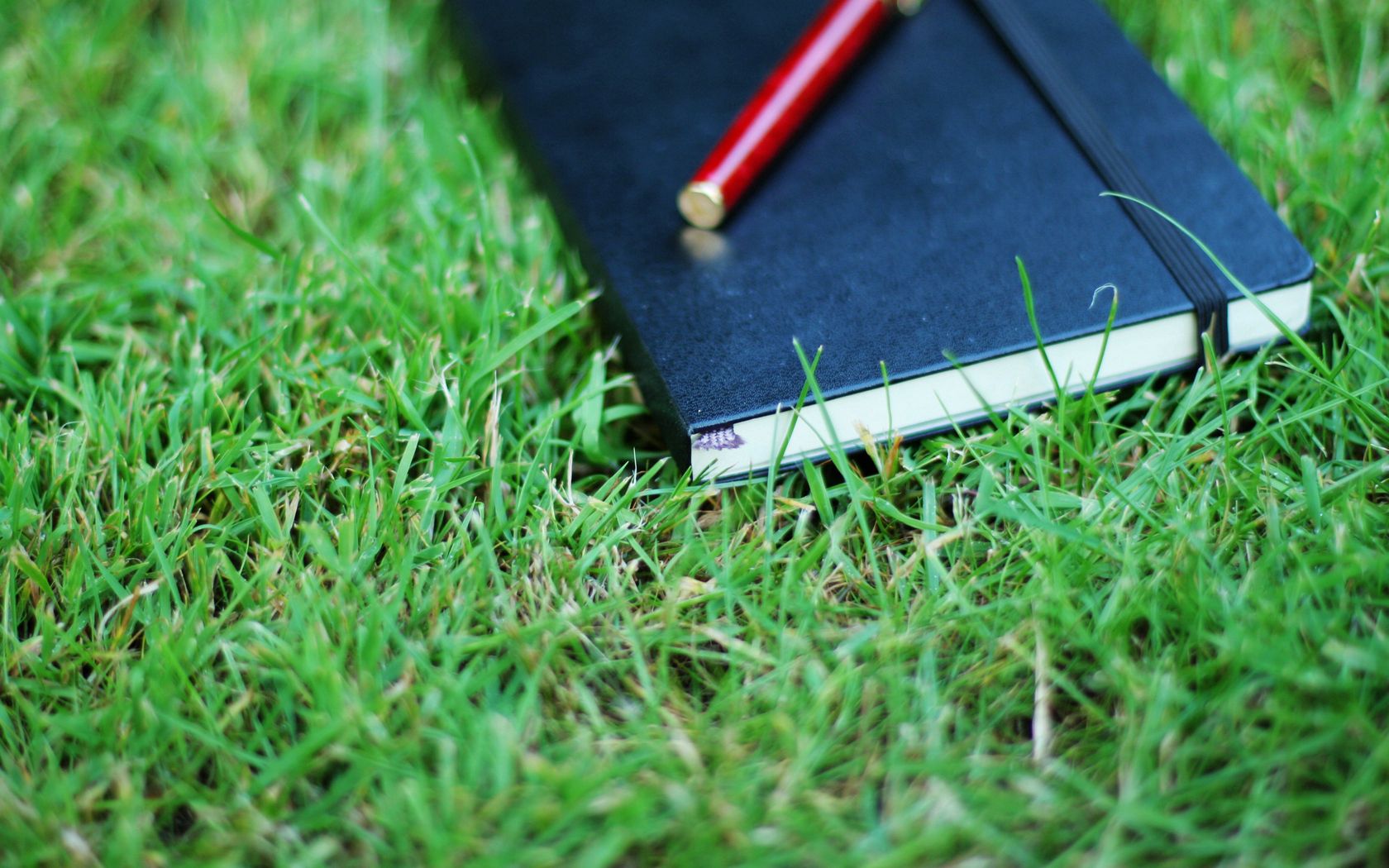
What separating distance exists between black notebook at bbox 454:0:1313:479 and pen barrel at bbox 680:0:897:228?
0.02 m

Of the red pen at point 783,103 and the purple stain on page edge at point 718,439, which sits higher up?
the red pen at point 783,103

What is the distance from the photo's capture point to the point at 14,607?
103 centimetres

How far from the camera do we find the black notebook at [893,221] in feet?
3.60

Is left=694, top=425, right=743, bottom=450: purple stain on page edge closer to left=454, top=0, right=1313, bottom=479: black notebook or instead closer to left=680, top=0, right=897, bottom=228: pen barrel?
left=454, top=0, right=1313, bottom=479: black notebook

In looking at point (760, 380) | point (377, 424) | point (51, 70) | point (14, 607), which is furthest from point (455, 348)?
point (51, 70)

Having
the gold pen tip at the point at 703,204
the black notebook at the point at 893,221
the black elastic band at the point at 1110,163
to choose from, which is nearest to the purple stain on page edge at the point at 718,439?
the black notebook at the point at 893,221

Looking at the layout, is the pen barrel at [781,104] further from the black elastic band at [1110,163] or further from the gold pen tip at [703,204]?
the black elastic band at [1110,163]

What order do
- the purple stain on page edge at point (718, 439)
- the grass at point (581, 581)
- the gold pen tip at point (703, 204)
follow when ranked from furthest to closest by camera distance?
the gold pen tip at point (703, 204) < the purple stain on page edge at point (718, 439) < the grass at point (581, 581)

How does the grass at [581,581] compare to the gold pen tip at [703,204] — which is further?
the gold pen tip at [703,204]

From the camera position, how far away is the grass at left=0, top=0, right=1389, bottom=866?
0.86 metres

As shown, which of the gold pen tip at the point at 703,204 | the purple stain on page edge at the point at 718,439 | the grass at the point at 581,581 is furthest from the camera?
the gold pen tip at the point at 703,204

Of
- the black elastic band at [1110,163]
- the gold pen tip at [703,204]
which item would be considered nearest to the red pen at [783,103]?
the gold pen tip at [703,204]

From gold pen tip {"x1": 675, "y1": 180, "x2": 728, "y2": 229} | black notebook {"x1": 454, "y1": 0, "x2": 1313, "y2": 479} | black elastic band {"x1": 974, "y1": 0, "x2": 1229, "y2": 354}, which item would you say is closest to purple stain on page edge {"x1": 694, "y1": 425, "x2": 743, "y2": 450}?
black notebook {"x1": 454, "y1": 0, "x2": 1313, "y2": 479}

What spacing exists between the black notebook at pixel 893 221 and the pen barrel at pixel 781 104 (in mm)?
24
